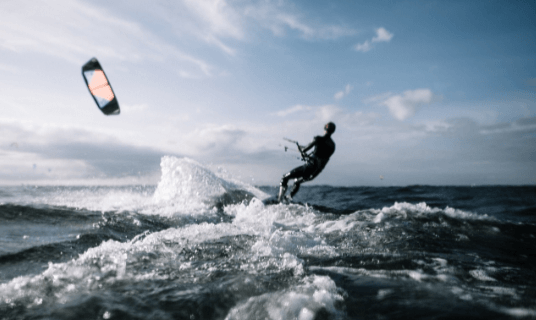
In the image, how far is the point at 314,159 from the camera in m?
12.7

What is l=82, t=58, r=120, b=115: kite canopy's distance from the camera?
641 centimetres

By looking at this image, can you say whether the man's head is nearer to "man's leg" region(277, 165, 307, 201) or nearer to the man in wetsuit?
the man in wetsuit

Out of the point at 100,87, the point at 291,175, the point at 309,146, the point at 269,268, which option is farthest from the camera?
the point at 291,175

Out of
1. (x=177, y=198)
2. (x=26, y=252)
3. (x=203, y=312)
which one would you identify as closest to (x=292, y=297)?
(x=203, y=312)

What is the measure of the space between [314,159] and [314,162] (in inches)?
5.5

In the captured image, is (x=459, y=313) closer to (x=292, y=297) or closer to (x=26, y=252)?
(x=292, y=297)

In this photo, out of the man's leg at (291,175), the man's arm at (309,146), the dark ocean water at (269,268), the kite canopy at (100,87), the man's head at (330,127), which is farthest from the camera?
the man's leg at (291,175)

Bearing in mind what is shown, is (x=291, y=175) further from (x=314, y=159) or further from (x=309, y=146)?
(x=309, y=146)

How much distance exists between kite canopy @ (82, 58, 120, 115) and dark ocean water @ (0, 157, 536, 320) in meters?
2.99

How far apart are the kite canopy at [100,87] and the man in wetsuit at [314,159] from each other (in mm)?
7966

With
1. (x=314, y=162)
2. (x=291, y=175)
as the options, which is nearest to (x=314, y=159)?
(x=314, y=162)

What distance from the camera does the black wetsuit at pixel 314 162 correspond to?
1241 centimetres

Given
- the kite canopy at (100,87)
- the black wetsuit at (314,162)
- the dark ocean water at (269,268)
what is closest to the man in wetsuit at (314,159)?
the black wetsuit at (314,162)

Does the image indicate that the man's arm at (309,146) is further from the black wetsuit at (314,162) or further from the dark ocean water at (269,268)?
the dark ocean water at (269,268)
